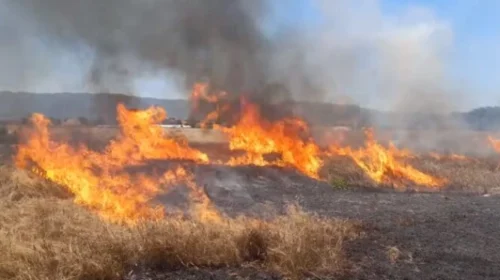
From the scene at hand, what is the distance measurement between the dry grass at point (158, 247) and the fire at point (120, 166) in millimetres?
1985

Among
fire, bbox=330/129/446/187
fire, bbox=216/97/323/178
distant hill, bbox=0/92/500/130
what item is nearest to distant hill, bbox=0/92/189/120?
distant hill, bbox=0/92/500/130

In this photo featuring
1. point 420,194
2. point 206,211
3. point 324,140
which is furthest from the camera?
point 324,140

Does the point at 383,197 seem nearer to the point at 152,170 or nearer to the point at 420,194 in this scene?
the point at 420,194

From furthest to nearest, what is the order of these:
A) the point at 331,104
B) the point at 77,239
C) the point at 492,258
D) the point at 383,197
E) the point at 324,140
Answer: the point at 331,104 → the point at 324,140 → the point at 383,197 → the point at 492,258 → the point at 77,239

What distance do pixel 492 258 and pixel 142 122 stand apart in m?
11.5

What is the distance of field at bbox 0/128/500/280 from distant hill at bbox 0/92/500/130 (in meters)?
8.50

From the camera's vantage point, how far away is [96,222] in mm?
8961

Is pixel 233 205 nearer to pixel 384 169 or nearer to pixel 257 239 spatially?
pixel 257 239

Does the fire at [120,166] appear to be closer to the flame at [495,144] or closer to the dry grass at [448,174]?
the dry grass at [448,174]

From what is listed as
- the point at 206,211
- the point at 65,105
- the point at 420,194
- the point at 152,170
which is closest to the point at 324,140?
the point at 420,194

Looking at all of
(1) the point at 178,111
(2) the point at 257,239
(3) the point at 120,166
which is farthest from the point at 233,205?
(1) the point at 178,111

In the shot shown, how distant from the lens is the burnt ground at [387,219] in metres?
7.35

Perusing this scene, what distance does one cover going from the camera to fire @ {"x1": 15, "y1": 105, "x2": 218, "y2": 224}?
1195cm

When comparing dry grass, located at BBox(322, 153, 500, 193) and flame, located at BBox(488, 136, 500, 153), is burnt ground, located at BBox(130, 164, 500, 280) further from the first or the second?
flame, located at BBox(488, 136, 500, 153)
